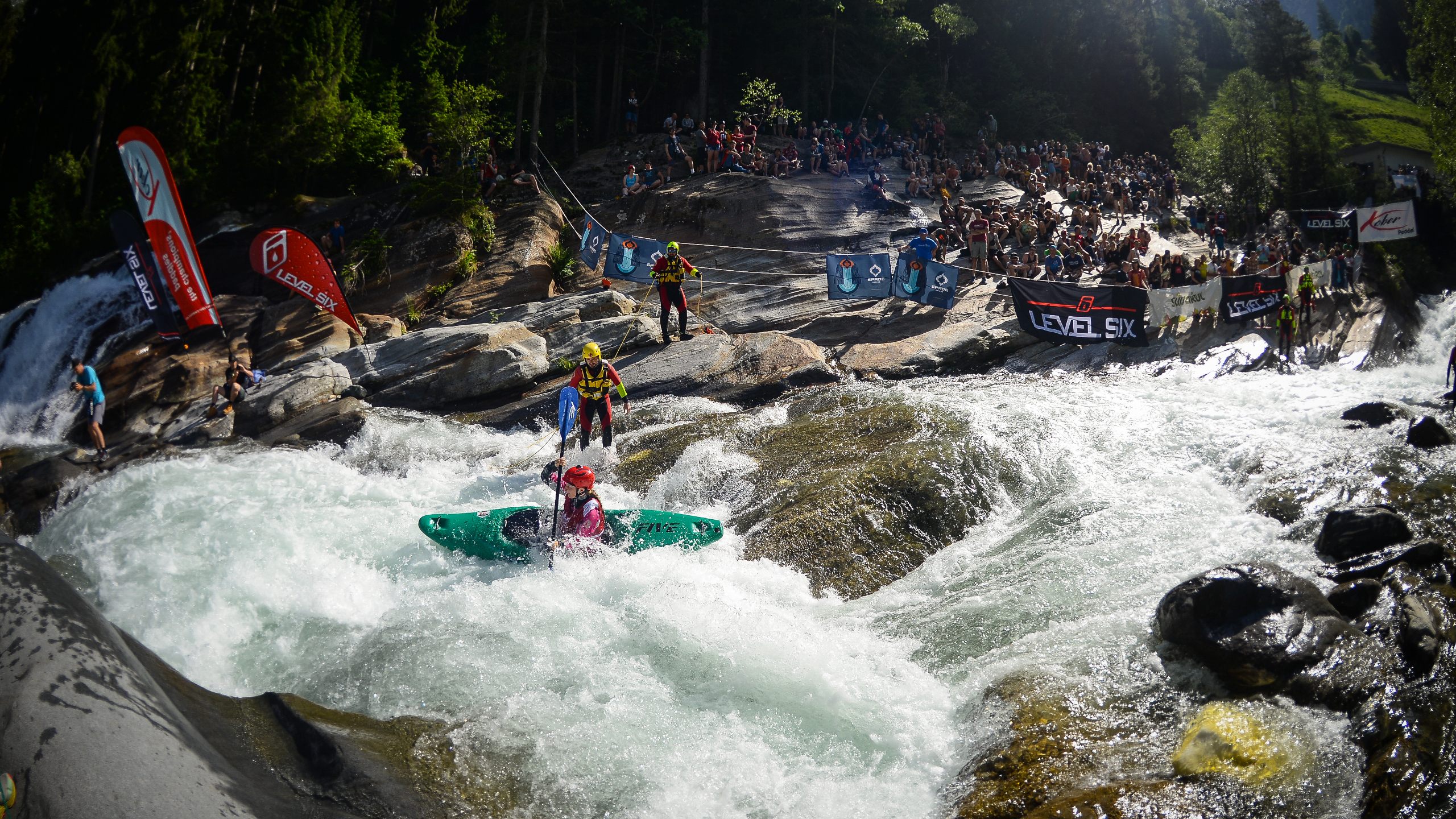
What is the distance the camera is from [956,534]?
911 centimetres

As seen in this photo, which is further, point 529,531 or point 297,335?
point 297,335

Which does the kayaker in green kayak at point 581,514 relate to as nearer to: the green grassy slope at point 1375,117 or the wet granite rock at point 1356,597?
the wet granite rock at point 1356,597

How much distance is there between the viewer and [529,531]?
9023mm

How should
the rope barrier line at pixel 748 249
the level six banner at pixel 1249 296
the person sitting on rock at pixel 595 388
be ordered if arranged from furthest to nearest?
the rope barrier line at pixel 748 249, the level six banner at pixel 1249 296, the person sitting on rock at pixel 595 388

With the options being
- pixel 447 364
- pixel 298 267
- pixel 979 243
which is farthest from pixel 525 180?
pixel 979 243

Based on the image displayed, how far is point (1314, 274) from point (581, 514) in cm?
1683

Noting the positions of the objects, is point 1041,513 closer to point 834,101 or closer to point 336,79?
point 336,79

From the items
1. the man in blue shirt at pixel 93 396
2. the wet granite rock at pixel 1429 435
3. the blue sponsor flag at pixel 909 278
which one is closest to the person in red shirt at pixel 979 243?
the blue sponsor flag at pixel 909 278

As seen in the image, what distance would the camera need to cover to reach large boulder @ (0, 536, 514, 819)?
3.87 meters

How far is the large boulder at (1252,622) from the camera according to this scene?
5.88 metres

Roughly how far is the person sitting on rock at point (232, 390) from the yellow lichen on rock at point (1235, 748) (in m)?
15.1

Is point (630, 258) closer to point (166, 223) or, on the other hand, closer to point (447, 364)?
point (447, 364)

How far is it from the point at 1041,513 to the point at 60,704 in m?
8.65

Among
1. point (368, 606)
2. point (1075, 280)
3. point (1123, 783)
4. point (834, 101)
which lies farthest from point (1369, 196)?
point (368, 606)
